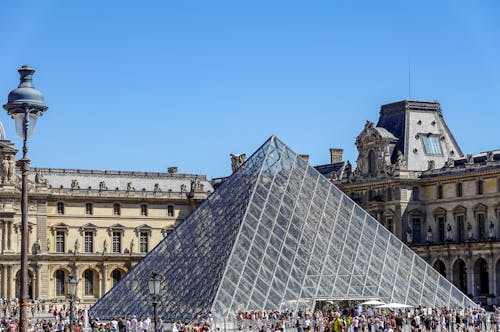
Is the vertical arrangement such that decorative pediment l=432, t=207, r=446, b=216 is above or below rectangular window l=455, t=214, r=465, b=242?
above

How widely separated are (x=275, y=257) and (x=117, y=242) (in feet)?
125

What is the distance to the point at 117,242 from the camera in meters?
74.2

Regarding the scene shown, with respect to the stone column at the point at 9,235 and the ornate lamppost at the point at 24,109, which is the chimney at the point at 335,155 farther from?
the ornate lamppost at the point at 24,109

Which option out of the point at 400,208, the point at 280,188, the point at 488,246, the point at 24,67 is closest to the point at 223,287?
the point at 280,188

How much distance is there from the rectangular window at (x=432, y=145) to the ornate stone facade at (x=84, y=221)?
17190mm

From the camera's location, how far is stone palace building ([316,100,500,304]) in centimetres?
5959

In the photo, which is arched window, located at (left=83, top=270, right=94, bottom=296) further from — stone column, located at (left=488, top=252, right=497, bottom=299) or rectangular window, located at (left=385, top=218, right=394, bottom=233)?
stone column, located at (left=488, top=252, right=497, bottom=299)

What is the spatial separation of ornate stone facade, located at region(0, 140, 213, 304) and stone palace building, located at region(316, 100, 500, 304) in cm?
1298

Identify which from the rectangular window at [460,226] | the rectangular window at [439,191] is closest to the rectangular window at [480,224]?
the rectangular window at [460,226]

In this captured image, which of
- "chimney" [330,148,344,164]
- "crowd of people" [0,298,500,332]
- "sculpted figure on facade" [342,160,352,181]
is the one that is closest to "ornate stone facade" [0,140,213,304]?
"chimney" [330,148,344,164]

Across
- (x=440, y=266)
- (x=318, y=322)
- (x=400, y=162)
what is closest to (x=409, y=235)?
(x=440, y=266)

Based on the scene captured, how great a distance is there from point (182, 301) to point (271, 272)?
309 cm

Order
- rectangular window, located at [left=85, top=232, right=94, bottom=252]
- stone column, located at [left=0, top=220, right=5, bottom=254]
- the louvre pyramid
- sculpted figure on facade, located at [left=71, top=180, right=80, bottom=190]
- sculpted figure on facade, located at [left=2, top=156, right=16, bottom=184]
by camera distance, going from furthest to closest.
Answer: rectangular window, located at [left=85, top=232, right=94, bottom=252], sculpted figure on facade, located at [left=71, top=180, right=80, bottom=190], stone column, located at [left=0, top=220, right=5, bottom=254], sculpted figure on facade, located at [left=2, top=156, right=16, bottom=184], the louvre pyramid

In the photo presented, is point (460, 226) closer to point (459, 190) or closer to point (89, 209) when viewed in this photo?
point (459, 190)
